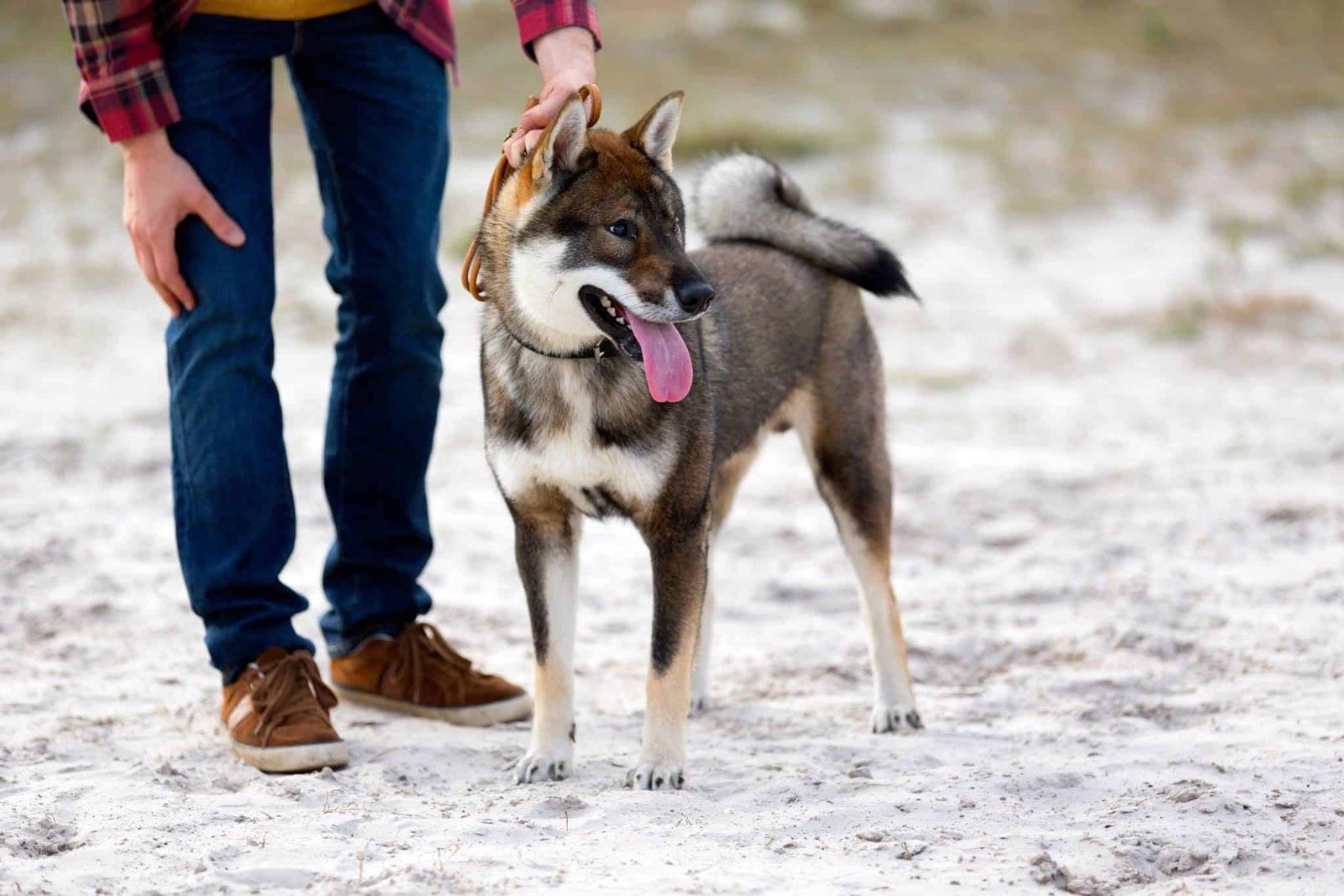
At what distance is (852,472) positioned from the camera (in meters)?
4.14

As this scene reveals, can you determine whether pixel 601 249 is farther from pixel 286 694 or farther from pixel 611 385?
pixel 286 694

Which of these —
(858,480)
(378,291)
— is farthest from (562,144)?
(858,480)

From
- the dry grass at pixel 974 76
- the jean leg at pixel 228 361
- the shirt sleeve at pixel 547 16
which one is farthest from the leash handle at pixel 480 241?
the dry grass at pixel 974 76

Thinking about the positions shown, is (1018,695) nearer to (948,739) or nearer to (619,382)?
(948,739)

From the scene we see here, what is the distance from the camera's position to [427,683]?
394 cm

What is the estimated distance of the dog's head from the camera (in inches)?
128

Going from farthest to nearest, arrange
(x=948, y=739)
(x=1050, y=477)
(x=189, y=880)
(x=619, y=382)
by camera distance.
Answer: (x=1050, y=477), (x=948, y=739), (x=619, y=382), (x=189, y=880)

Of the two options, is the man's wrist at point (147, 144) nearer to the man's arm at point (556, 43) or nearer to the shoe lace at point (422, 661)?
the man's arm at point (556, 43)

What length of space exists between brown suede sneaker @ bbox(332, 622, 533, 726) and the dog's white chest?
0.73 m

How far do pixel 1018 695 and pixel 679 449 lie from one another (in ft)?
4.30

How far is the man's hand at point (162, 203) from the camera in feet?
11.1

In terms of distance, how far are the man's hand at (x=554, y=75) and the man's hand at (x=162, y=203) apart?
2.17 feet

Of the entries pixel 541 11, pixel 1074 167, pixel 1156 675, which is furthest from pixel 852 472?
pixel 1074 167

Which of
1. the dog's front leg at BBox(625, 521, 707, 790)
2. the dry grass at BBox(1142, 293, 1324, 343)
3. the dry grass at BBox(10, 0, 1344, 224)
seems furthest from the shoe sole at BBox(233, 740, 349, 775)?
the dry grass at BBox(10, 0, 1344, 224)
